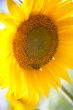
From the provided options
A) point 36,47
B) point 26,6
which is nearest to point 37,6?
point 26,6

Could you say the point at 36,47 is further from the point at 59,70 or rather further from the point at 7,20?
the point at 7,20

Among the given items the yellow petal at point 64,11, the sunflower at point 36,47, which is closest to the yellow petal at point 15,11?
the sunflower at point 36,47

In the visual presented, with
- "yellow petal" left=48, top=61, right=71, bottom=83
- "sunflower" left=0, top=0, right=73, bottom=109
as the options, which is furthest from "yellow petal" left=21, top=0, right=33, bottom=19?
"yellow petal" left=48, top=61, right=71, bottom=83

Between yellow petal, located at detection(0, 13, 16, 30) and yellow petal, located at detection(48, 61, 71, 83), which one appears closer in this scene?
yellow petal, located at detection(0, 13, 16, 30)

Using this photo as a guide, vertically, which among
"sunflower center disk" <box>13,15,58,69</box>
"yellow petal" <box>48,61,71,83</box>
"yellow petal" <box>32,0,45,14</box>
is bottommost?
"yellow petal" <box>48,61,71,83</box>

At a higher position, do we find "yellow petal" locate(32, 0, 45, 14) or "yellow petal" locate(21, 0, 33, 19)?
"yellow petal" locate(32, 0, 45, 14)

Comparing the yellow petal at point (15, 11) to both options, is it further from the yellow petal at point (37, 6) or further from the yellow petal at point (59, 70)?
the yellow petal at point (59, 70)

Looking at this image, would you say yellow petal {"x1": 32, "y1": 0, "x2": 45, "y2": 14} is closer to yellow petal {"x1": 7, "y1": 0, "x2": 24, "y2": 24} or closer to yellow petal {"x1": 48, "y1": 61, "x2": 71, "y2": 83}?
yellow petal {"x1": 7, "y1": 0, "x2": 24, "y2": 24}

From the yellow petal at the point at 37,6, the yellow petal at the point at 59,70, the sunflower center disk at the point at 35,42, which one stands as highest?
the sunflower center disk at the point at 35,42
